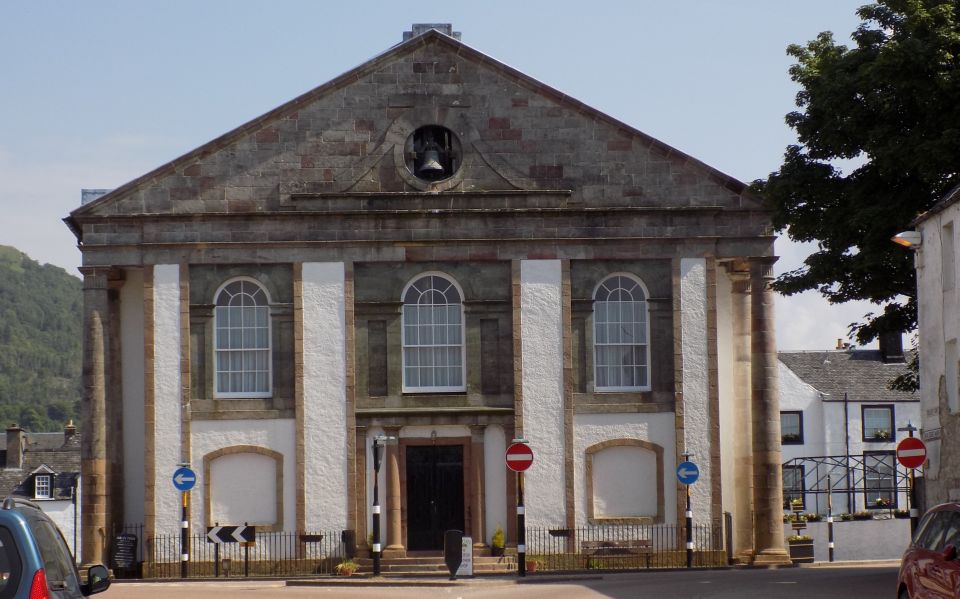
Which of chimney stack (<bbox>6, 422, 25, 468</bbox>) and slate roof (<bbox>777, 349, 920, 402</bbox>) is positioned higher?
slate roof (<bbox>777, 349, 920, 402</bbox>)

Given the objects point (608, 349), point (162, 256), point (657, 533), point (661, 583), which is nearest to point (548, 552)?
point (657, 533)

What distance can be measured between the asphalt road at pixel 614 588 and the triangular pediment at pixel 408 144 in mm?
9594

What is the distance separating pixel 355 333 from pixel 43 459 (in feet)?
196

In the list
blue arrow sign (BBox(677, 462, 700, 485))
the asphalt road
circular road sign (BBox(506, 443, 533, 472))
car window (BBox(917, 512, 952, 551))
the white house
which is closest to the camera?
car window (BBox(917, 512, 952, 551))

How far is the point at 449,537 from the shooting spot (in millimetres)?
32969

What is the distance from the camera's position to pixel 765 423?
38.2m

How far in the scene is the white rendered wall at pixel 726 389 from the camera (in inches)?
1533

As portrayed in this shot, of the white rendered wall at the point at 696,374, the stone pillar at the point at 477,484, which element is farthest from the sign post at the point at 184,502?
the white rendered wall at the point at 696,374

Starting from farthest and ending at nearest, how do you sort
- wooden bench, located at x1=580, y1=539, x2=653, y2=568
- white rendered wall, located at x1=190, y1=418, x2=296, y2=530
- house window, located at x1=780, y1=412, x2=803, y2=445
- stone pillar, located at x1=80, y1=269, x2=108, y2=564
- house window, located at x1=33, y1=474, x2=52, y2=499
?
house window, located at x1=33, y1=474, x2=52, y2=499
house window, located at x1=780, y1=412, x2=803, y2=445
white rendered wall, located at x1=190, y1=418, x2=296, y2=530
wooden bench, located at x1=580, y1=539, x2=653, y2=568
stone pillar, located at x1=80, y1=269, x2=108, y2=564

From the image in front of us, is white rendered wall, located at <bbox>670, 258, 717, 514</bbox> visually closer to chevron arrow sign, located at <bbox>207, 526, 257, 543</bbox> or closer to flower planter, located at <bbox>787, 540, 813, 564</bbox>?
flower planter, located at <bbox>787, 540, 813, 564</bbox>

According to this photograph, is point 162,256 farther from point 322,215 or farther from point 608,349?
point 608,349

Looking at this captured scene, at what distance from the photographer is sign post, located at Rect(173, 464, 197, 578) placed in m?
36.1

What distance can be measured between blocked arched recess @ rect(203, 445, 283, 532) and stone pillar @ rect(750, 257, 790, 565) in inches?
452

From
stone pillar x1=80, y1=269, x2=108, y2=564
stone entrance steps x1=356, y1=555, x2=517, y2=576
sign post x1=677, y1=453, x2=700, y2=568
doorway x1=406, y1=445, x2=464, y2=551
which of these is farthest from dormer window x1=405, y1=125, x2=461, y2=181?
stone entrance steps x1=356, y1=555, x2=517, y2=576
